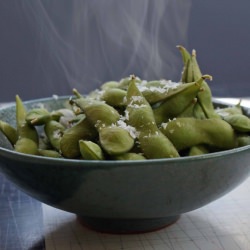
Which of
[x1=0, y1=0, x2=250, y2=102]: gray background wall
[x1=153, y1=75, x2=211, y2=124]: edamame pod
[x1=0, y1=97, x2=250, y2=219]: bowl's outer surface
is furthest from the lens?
[x1=0, y1=0, x2=250, y2=102]: gray background wall

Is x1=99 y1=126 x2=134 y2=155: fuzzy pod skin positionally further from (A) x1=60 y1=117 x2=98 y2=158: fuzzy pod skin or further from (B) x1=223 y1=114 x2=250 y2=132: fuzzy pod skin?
(B) x1=223 y1=114 x2=250 y2=132: fuzzy pod skin

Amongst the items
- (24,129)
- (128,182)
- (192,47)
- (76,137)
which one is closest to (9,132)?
(24,129)

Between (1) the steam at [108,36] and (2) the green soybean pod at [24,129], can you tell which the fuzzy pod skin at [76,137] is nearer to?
(2) the green soybean pod at [24,129]

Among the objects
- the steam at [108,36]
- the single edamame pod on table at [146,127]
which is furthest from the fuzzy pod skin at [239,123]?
the steam at [108,36]

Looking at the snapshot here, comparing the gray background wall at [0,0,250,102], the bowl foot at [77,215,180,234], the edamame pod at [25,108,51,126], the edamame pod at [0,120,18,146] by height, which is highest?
the edamame pod at [25,108,51,126]

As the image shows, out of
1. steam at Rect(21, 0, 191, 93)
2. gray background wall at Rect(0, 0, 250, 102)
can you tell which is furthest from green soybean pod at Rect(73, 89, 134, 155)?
gray background wall at Rect(0, 0, 250, 102)

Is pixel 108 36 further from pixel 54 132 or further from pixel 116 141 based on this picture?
pixel 116 141

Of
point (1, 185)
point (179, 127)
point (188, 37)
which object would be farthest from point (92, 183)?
point (188, 37)

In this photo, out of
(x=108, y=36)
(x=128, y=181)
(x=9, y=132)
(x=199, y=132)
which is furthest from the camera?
(x=108, y=36)
